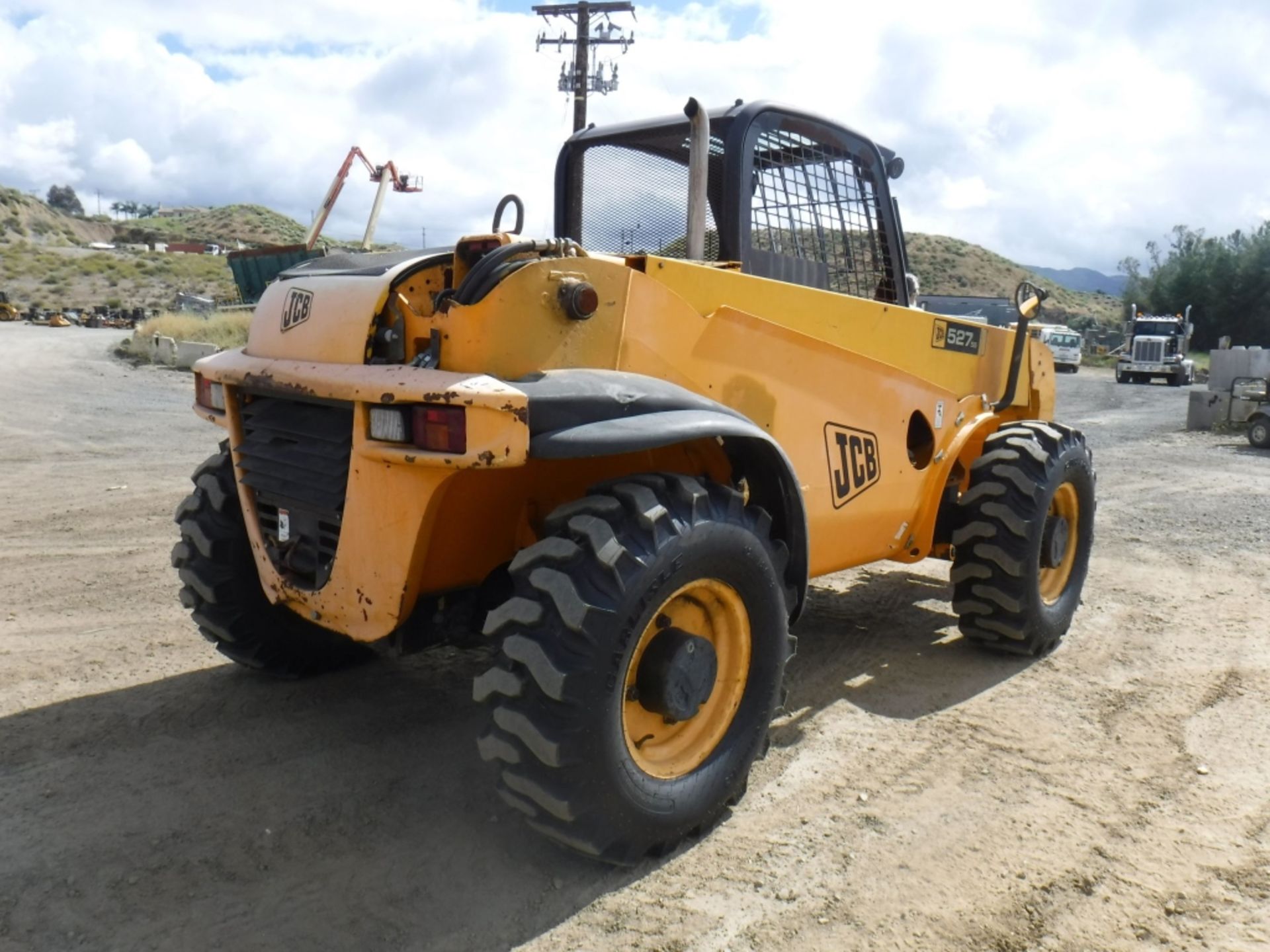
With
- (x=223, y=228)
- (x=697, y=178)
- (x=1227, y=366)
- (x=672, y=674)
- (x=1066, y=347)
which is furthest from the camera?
(x=223, y=228)

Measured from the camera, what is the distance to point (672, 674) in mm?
3156

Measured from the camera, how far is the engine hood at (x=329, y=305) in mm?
3203

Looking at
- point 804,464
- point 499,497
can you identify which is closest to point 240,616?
point 499,497

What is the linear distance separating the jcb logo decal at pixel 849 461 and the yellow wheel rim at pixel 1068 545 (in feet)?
5.07

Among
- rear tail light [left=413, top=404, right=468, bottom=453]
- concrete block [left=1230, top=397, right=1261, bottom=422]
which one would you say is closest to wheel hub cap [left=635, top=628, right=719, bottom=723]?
rear tail light [left=413, top=404, right=468, bottom=453]

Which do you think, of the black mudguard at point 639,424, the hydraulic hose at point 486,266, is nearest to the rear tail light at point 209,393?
the hydraulic hose at point 486,266

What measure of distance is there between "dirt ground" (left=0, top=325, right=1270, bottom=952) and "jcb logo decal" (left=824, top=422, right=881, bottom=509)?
93 centimetres

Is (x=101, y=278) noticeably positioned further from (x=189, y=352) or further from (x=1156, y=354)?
(x=1156, y=354)

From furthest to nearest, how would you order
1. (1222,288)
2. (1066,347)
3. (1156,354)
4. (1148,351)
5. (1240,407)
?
(1222,288), (1066,347), (1148,351), (1156,354), (1240,407)

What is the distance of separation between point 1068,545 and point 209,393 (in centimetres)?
420

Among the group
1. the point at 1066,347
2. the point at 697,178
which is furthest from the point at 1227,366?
the point at 697,178

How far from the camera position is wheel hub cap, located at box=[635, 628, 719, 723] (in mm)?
3158

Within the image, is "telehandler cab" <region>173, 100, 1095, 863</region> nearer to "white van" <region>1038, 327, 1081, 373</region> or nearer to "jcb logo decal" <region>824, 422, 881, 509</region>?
"jcb logo decal" <region>824, 422, 881, 509</region>

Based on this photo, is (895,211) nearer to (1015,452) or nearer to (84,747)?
(1015,452)
